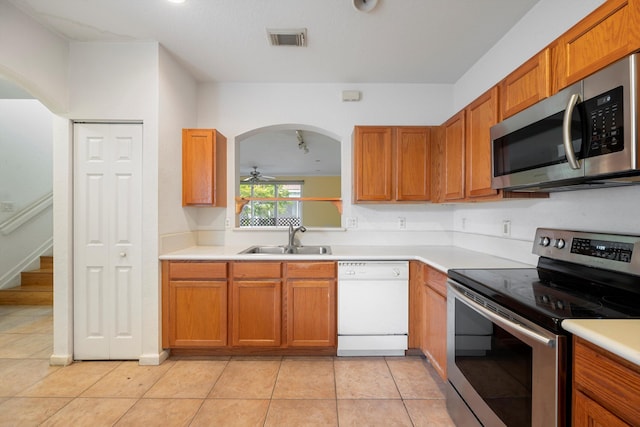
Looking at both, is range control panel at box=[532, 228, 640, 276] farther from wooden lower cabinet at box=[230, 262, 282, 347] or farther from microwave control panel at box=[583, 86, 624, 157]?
wooden lower cabinet at box=[230, 262, 282, 347]

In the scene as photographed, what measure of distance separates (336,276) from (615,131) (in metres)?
1.83

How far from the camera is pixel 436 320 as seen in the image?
2021mm

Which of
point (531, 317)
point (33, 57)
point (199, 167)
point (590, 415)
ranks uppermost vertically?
point (33, 57)

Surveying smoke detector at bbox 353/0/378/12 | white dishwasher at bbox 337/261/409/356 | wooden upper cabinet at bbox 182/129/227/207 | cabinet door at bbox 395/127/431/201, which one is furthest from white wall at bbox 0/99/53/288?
cabinet door at bbox 395/127/431/201

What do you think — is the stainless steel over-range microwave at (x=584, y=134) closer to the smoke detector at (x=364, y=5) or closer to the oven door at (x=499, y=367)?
the oven door at (x=499, y=367)

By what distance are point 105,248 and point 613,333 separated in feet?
9.84

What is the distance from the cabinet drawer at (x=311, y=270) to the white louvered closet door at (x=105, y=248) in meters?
1.24

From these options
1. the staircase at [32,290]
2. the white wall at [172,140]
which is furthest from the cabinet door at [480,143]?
the staircase at [32,290]

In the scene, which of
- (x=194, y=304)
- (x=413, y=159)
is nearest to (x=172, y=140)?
(x=194, y=304)

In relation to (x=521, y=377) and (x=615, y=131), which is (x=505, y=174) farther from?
(x=521, y=377)

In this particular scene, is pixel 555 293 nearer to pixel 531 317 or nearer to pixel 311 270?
pixel 531 317

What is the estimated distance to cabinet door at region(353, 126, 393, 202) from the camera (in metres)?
2.63

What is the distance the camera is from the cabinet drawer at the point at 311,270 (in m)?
2.33

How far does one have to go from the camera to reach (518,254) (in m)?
2.00
